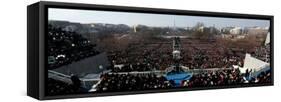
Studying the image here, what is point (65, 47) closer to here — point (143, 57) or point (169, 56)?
point (143, 57)

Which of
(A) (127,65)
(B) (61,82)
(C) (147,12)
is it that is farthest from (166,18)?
(B) (61,82)

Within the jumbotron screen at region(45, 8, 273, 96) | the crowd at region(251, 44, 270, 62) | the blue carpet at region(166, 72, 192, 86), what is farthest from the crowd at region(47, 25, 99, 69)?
the crowd at region(251, 44, 270, 62)

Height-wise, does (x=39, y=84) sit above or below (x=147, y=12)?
below

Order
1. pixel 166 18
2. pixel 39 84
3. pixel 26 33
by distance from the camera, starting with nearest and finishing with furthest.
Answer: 1. pixel 39 84
2. pixel 26 33
3. pixel 166 18

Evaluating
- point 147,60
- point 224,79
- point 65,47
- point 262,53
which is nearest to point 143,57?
point 147,60

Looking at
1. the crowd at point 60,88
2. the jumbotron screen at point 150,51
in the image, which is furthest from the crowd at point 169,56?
the crowd at point 60,88

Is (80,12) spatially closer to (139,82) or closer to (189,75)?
(139,82)

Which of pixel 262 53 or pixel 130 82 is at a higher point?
pixel 262 53

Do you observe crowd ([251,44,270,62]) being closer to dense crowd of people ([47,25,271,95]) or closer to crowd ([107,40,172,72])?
dense crowd of people ([47,25,271,95])
